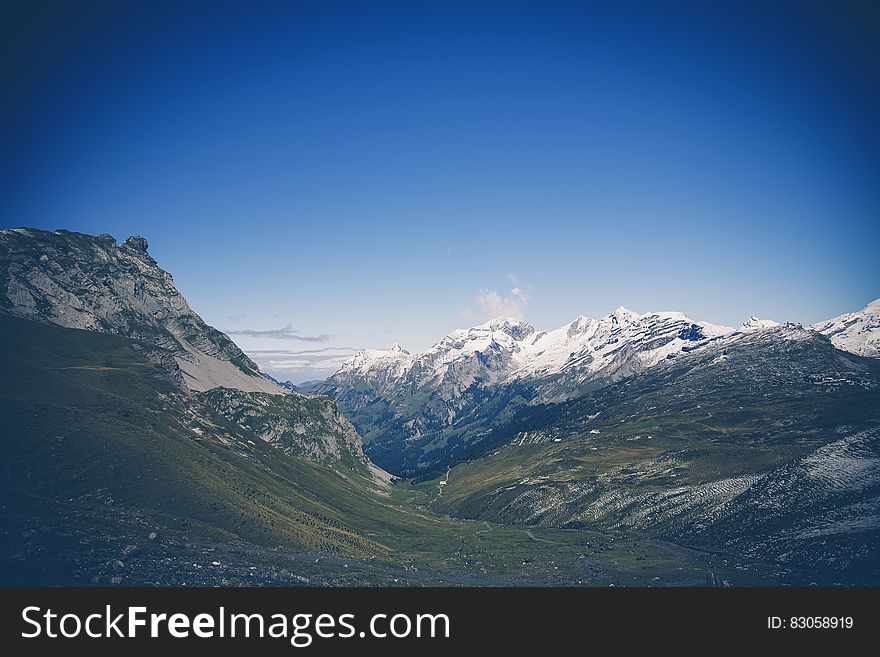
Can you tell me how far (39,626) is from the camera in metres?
48.8

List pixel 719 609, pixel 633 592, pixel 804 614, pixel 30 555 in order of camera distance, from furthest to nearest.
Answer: pixel 30 555 → pixel 804 614 → pixel 633 592 → pixel 719 609

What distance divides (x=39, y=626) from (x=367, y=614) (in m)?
30.1

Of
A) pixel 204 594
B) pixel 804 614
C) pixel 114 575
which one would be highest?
pixel 204 594

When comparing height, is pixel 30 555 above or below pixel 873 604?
below

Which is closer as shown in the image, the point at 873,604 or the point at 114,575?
the point at 873,604

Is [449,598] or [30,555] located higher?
[449,598]

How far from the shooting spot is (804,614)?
172 ft

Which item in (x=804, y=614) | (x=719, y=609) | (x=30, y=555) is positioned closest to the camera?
(x=719, y=609)

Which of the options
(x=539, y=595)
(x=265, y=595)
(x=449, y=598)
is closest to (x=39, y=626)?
(x=265, y=595)

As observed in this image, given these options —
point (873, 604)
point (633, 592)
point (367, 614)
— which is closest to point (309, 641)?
point (367, 614)

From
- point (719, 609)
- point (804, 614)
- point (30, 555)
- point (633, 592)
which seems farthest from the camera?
point (30, 555)

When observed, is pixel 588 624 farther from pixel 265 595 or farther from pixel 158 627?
pixel 158 627

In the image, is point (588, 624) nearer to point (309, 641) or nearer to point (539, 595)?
point (539, 595)

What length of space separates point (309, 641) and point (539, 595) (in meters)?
19.8
